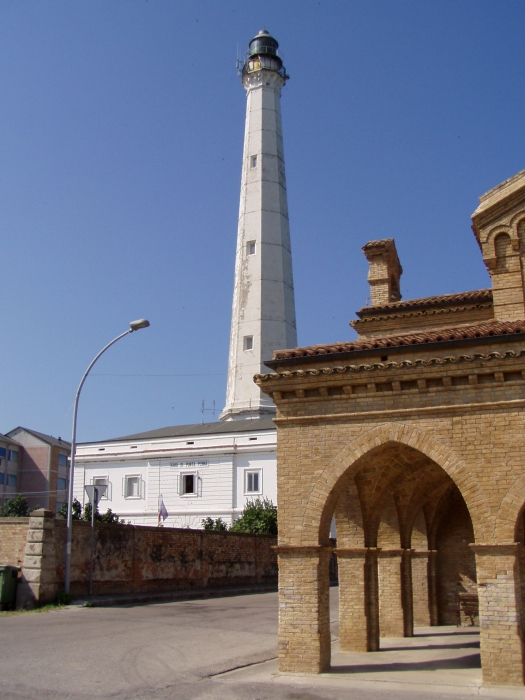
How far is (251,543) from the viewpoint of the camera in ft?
103

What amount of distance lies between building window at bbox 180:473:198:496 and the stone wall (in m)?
8.74

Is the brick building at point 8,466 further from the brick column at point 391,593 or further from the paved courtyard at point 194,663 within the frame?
the brick column at point 391,593

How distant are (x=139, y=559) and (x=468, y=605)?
1115 cm

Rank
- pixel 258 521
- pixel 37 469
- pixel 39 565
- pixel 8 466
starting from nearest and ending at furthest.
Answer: pixel 39 565, pixel 258 521, pixel 8 466, pixel 37 469

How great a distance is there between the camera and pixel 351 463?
11.6 m

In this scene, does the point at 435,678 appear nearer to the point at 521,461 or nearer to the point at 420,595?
the point at 521,461

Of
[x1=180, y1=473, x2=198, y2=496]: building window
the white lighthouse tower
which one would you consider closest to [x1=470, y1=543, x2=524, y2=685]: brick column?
[x1=180, y1=473, x2=198, y2=496]: building window

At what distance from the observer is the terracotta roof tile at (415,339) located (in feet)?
37.1

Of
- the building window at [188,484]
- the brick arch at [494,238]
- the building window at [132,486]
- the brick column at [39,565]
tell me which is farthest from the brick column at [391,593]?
the building window at [132,486]

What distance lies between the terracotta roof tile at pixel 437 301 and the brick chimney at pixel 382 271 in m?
1.16

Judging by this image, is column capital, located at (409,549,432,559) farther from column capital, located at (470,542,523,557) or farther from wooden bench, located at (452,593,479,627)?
column capital, located at (470,542,523,557)

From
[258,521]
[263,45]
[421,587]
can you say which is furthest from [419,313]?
[263,45]

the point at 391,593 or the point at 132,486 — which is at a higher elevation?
the point at 132,486

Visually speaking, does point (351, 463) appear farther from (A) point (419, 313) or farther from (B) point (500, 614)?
(A) point (419, 313)
